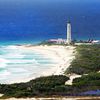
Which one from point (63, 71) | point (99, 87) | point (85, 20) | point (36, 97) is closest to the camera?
point (36, 97)

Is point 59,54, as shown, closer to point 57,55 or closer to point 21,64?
point 57,55

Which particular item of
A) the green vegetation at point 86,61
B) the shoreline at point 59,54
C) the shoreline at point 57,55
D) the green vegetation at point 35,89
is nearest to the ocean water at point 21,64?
the shoreline at point 57,55

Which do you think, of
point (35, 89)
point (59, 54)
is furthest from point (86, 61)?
point (35, 89)

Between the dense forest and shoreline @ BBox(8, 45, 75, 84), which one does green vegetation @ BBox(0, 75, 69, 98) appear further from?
shoreline @ BBox(8, 45, 75, 84)

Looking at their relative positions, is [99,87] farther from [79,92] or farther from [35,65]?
[35,65]

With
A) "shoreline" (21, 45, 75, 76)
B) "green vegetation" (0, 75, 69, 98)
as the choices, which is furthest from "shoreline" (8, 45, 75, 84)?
"green vegetation" (0, 75, 69, 98)

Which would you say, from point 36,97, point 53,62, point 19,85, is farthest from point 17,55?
point 36,97

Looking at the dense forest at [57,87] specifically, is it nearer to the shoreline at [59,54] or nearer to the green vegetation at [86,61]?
the green vegetation at [86,61]
